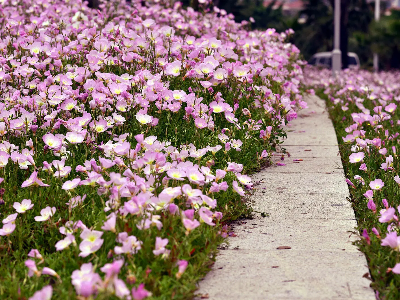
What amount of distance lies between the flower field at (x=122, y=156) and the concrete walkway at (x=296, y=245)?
0.14 m

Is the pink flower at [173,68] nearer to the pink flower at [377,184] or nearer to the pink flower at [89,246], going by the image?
the pink flower at [377,184]

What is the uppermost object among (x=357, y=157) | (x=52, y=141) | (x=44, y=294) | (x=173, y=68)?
(x=173, y=68)

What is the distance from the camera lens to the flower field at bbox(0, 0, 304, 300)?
2611 millimetres

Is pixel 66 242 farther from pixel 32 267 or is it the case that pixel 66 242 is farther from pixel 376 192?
pixel 376 192

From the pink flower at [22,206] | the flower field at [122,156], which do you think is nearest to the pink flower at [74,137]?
the flower field at [122,156]

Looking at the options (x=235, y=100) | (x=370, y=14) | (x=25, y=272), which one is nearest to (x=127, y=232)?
(x=25, y=272)

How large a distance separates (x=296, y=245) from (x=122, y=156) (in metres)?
1.32

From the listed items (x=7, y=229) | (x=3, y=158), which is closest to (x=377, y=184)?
(x=7, y=229)

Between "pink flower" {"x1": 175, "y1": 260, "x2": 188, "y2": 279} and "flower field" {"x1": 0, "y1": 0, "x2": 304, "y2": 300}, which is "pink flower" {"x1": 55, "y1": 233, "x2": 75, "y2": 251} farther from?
"pink flower" {"x1": 175, "y1": 260, "x2": 188, "y2": 279}

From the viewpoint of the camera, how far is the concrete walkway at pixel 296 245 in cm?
262

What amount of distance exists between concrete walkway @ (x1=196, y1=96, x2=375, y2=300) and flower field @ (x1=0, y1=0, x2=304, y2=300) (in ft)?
0.46

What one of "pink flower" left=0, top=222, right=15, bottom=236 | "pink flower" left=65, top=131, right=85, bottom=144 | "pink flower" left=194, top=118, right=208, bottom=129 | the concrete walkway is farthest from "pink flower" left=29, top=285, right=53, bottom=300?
"pink flower" left=194, top=118, right=208, bottom=129

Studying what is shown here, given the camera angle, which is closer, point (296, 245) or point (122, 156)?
point (296, 245)

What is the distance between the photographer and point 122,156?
3.75 metres
